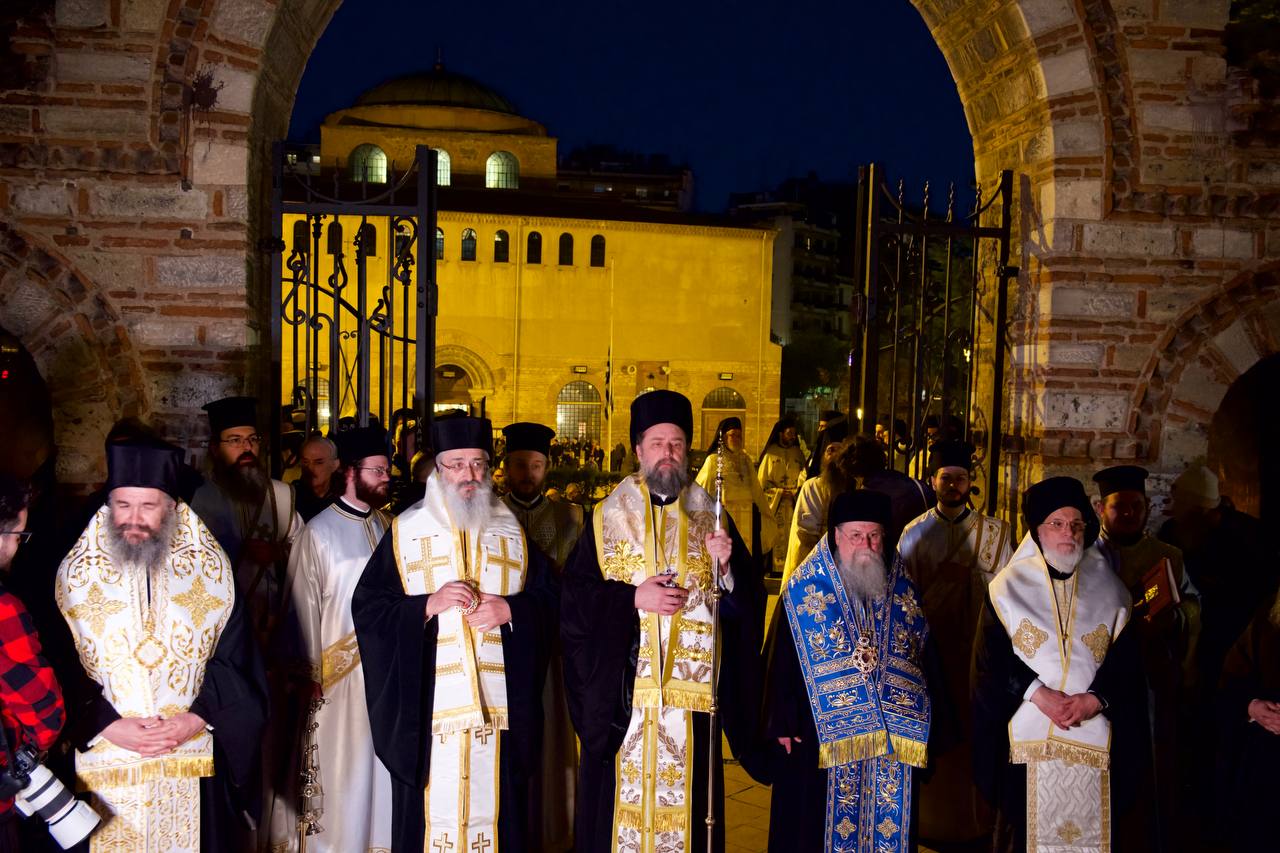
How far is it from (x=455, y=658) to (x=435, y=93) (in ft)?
132

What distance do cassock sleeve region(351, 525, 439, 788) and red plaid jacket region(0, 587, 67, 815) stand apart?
116cm

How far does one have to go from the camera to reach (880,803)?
171 inches

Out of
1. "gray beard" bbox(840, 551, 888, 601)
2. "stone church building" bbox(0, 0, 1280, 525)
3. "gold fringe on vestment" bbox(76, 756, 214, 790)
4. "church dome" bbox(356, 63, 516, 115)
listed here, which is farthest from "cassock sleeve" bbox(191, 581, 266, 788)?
"church dome" bbox(356, 63, 516, 115)

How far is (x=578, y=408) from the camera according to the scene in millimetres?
36000

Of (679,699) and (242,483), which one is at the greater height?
(242,483)

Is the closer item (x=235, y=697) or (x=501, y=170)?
(x=235, y=697)

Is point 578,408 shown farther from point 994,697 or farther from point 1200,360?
point 994,697

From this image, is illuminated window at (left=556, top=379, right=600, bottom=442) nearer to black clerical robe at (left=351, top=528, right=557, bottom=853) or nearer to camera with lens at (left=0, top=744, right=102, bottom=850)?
black clerical robe at (left=351, top=528, right=557, bottom=853)

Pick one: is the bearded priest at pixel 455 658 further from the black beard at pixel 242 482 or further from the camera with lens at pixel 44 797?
the black beard at pixel 242 482

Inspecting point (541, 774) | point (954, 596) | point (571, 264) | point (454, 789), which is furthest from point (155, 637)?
point (571, 264)

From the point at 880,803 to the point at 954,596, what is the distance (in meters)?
1.63

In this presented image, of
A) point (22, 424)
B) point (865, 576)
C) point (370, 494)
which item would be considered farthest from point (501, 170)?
point (865, 576)

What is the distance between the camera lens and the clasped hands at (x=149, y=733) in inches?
148

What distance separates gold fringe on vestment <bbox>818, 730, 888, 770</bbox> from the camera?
4.24m
